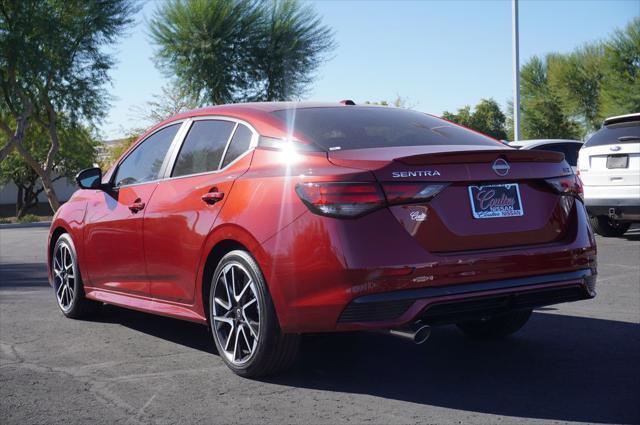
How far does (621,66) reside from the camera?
53.4m

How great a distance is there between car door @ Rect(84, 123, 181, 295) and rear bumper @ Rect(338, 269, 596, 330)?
2144mm

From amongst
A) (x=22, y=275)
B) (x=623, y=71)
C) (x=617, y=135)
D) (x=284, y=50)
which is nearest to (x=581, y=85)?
(x=623, y=71)

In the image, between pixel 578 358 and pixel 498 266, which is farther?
pixel 578 358

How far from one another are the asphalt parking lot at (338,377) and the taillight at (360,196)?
1.00 metres

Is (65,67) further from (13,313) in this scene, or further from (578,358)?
(578,358)

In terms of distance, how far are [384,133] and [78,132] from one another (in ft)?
116

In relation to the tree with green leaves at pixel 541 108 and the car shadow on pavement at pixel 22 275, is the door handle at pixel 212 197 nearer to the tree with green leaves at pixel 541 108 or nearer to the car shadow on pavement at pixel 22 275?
the car shadow on pavement at pixel 22 275

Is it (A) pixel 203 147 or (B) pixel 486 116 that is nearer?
(A) pixel 203 147

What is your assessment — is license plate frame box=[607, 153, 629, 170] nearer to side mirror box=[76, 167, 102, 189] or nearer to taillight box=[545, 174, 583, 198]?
taillight box=[545, 174, 583, 198]

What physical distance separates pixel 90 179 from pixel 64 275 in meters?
1.01

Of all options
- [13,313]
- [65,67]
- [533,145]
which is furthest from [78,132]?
[13,313]

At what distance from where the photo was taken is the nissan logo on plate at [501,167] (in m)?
4.58

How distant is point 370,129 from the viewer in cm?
514

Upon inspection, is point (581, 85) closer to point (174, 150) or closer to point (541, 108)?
point (541, 108)
